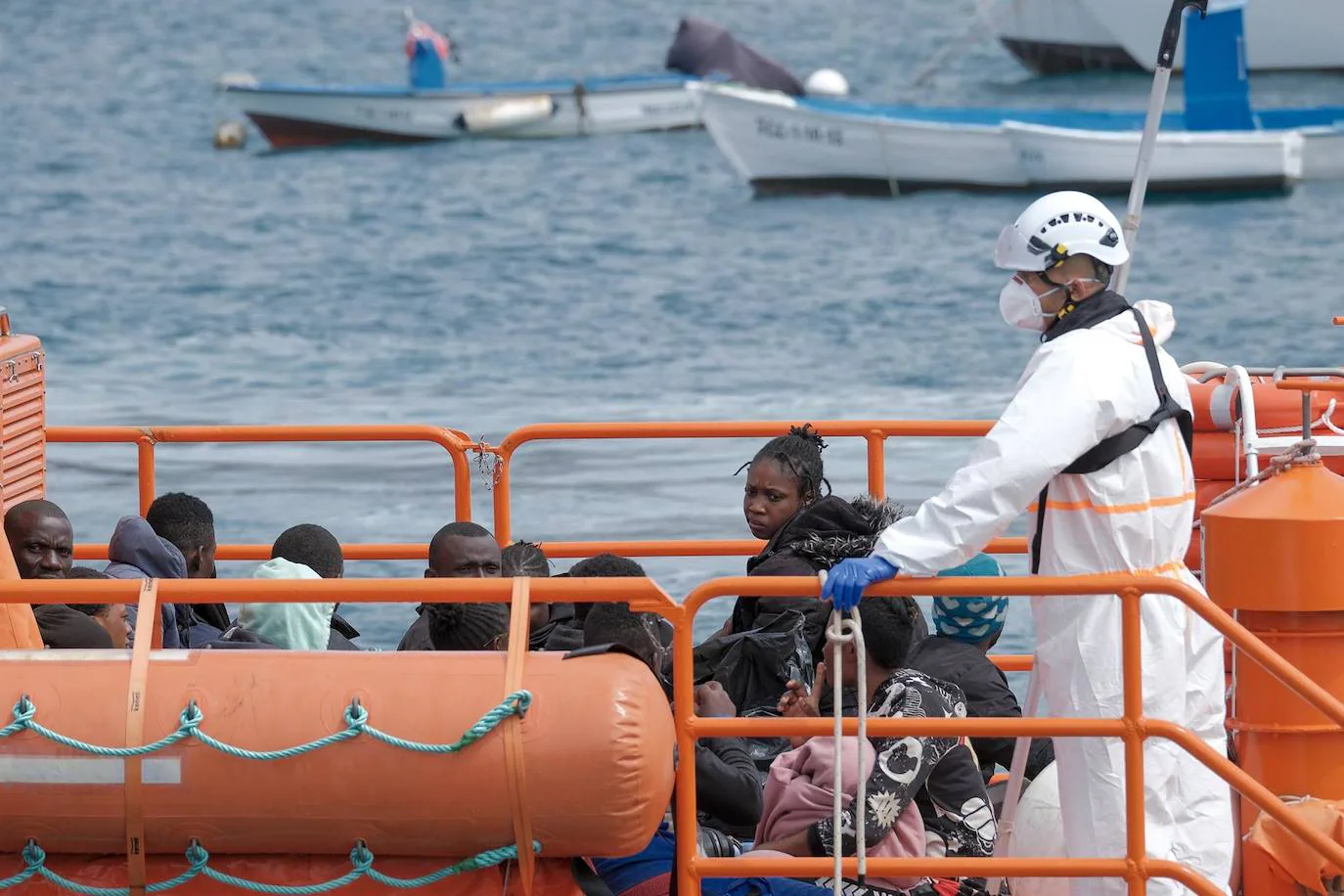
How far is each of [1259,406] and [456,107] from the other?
4809cm

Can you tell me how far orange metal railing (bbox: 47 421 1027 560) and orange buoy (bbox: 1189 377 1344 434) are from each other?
0.92 m

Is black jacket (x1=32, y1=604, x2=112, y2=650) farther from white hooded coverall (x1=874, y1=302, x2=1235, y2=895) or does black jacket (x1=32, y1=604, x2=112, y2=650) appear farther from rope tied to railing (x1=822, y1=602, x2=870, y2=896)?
white hooded coverall (x1=874, y1=302, x2=1235, y2=895)

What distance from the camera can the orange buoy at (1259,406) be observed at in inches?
254

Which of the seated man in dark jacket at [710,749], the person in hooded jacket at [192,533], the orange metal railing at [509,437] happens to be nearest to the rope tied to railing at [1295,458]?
the seated man in dark jacket at [710,749]

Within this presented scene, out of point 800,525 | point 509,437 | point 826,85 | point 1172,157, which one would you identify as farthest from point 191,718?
point 826,85

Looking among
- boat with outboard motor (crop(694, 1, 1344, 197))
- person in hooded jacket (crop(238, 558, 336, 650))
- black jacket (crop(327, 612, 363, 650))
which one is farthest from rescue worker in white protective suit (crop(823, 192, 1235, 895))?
boat with outboard motor (crop(694, 1, 1344, 197))

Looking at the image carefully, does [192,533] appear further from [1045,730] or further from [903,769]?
[1045,730]

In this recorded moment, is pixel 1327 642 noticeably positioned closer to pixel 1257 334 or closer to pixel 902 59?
pixel 1257 334

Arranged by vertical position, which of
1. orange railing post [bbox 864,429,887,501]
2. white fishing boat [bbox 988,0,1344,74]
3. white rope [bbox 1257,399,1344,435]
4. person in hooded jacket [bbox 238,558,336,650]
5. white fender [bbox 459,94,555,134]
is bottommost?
person in hooded jacket [bbox 238,558,336,650]

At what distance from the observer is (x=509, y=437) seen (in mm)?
7664

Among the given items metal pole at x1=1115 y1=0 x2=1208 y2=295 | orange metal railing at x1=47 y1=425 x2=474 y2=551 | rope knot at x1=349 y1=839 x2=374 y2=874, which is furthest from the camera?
orange metal railing at x1=47 y1=425 x2=474 y2=551

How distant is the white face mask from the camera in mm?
5273

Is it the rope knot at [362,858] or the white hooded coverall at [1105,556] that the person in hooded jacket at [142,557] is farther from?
the white hooded coverall at [1105,556]

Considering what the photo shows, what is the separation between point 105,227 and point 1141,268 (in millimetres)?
22332
